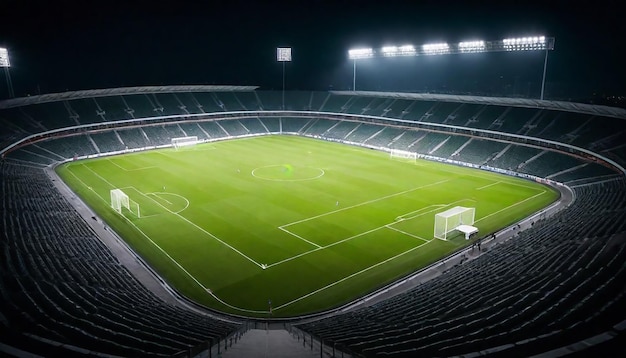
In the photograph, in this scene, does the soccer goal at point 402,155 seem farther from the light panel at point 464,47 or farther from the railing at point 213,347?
the railing at point 213,347

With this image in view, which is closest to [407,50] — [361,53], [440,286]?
[361,53]

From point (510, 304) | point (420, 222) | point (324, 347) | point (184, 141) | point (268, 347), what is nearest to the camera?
point (324, 347)

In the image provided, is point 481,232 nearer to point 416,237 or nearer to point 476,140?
point 416,237

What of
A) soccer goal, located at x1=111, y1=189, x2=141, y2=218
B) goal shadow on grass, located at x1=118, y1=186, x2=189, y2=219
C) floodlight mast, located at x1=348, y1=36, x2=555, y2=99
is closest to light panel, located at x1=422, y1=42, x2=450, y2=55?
floodlight mast, located at x1=348, y1=36, x2=555, y2=99

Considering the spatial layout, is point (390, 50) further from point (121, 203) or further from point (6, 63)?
point (6, 63)

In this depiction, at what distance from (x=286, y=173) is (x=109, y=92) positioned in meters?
35.2

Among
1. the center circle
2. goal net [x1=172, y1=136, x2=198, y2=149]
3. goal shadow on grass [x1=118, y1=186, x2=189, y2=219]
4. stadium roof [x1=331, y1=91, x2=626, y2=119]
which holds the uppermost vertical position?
stadium roof [x1=331, y1=91, x2=626, y2=119]

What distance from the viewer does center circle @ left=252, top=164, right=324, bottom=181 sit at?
41.2m

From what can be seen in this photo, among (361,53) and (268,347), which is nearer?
(268,347)

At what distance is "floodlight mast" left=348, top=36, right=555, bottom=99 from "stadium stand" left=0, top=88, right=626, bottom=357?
7001 millimetres

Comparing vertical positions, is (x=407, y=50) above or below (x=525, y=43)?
above

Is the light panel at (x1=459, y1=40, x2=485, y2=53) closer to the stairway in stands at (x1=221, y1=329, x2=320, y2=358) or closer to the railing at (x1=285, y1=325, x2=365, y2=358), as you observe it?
the railing at (x1=285, y1=325, x2=365, y2=358)

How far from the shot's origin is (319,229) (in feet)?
91.8

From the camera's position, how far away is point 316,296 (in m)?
20.0
